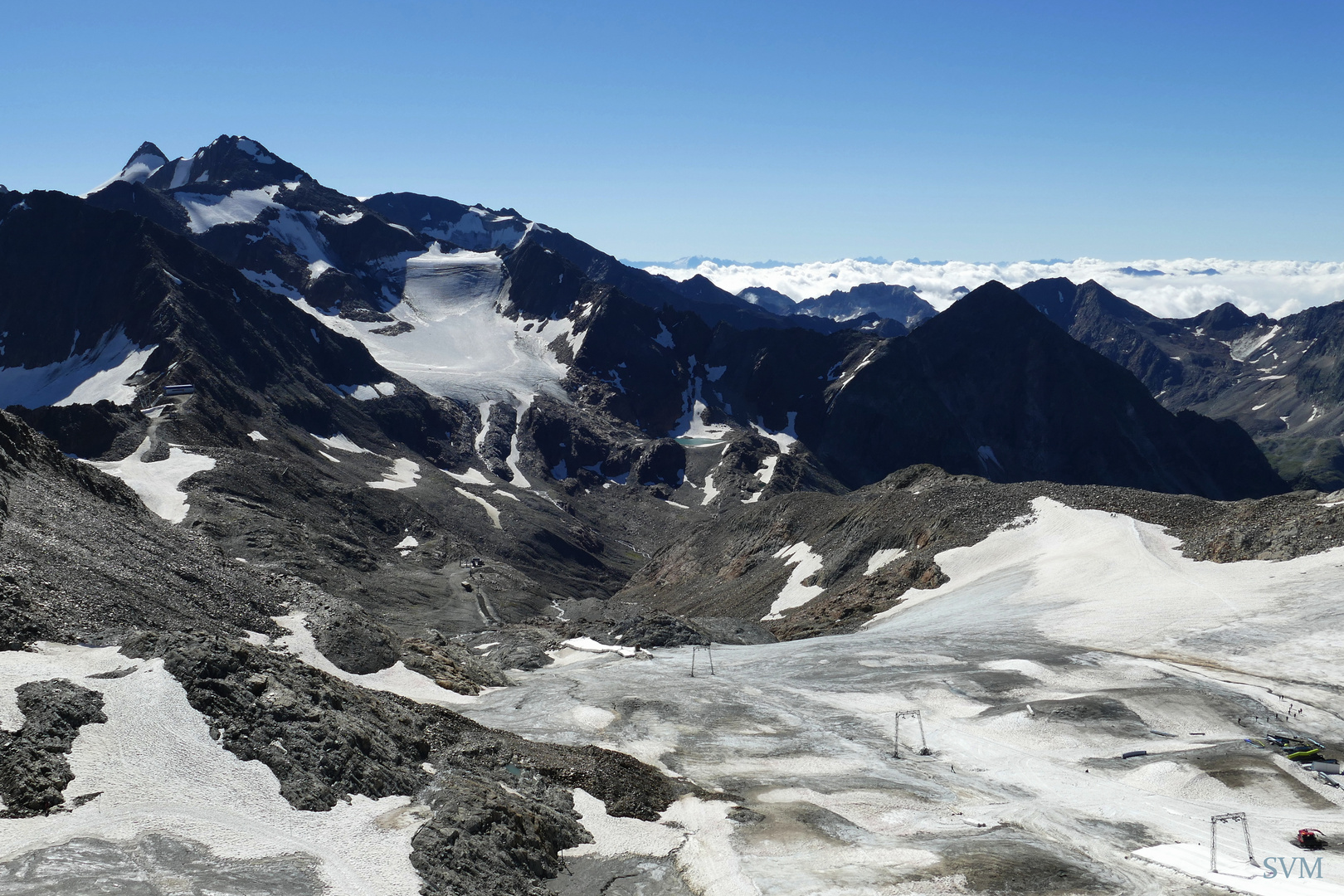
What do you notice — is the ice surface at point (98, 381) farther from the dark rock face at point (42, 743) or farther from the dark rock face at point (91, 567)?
the dark rock face at point (42, 743)

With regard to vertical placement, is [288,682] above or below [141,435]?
below

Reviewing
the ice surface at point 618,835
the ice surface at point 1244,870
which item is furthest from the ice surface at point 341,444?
the ice surface at point 1244,870

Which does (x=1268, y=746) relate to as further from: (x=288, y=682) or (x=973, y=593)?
(x=288, y=682)

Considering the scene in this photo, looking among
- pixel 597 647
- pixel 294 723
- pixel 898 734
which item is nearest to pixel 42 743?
pixel 294 723

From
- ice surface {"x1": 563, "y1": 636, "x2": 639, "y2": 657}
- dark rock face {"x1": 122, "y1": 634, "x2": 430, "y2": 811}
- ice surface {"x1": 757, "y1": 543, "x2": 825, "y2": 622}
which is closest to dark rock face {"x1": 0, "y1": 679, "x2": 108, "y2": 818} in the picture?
dark rock face {"x1": 122, "y1": 634, "x2": 430, "y2": 811}

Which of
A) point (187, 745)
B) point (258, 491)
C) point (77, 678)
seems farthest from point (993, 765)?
point (258, 491)

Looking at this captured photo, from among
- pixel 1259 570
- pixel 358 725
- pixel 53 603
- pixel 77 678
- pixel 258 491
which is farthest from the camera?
pixel 258 491

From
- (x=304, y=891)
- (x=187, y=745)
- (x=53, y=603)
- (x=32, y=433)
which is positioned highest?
(x=32, y=433)

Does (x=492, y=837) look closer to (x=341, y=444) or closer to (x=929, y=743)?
(x=929, y=743)
